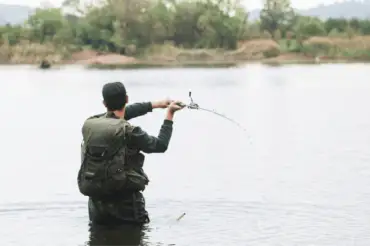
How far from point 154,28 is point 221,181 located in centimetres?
10824

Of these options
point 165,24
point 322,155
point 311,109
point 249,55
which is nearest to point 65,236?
point 322,155

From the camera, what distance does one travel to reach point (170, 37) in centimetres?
12406

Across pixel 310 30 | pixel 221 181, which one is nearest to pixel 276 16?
pixel 310 30

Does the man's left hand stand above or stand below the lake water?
above

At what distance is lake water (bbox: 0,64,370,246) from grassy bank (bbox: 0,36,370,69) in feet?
259

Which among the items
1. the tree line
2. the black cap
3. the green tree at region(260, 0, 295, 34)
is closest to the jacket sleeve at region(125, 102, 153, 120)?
the black cap

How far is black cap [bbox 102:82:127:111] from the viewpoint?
9570 millimetres

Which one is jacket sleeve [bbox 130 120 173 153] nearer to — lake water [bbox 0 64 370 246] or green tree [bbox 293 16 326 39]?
lake water [bbox 0 64 370 246]

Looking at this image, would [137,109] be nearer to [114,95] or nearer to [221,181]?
[114,95]

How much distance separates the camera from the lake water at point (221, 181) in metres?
10.9

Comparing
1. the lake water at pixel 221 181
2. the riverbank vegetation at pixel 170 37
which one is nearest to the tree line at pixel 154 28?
the riverbank vegetation at pixel 170 37

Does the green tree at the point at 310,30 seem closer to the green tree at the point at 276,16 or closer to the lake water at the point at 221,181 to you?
the green tree at the point at 276,16

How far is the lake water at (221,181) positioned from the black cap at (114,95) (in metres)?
1.46

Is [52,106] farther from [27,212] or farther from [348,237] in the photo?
[348,237]
